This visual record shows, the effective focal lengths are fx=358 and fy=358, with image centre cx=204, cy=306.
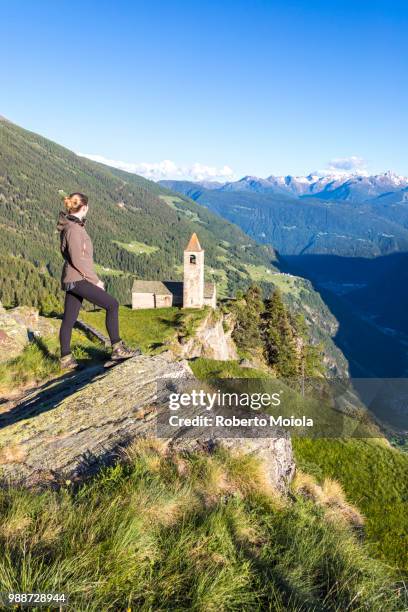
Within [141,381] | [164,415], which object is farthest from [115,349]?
[164,415]

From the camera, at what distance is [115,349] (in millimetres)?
7910

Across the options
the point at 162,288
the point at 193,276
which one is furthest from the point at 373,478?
the point at 162,288

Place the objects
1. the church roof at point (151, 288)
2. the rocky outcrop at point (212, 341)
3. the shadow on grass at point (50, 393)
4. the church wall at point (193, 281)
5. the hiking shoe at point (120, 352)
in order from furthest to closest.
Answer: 1. the church roof at point (151, 288)
2. the church wall at point (193, 281)
3. the rocky outcrop at point (212, 341)
4. the hiking shoe at point (120, 352)
5. the shadow on grass at point (50, 393)

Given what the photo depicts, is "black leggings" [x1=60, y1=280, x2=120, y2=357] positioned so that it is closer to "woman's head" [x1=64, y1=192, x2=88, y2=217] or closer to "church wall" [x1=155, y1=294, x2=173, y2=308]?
"woman's head" [x1=64, y1=192, x2=88, y2=217]

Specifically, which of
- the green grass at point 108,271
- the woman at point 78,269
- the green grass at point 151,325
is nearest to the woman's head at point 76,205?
the woman at point 78,269

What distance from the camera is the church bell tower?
55.9 metres

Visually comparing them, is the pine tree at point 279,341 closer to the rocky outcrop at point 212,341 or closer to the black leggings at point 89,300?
the rocky outcrop at point 212,341

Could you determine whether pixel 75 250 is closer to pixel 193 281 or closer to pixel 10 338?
pixel 10 338

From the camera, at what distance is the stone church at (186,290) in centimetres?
5616

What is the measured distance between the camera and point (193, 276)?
56.2 metres

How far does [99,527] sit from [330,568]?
225cm

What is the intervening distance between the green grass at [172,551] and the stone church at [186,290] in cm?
5215

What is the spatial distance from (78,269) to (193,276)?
162 feet

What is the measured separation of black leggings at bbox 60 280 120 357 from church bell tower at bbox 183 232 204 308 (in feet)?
157
